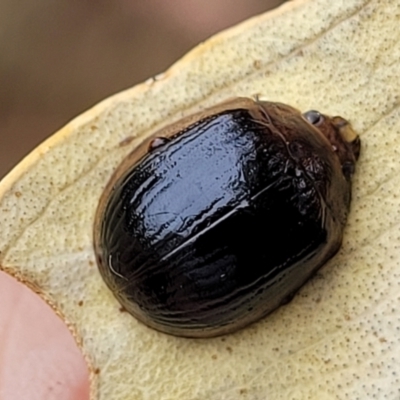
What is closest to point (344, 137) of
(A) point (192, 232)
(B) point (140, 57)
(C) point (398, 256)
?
(C) point (398, 256)

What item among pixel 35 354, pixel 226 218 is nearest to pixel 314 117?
pixel 226 218

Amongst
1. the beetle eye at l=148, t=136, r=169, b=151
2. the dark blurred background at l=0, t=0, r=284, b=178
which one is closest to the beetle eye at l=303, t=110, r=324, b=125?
the beetle eye at l=148, t=136, r=169, b=151

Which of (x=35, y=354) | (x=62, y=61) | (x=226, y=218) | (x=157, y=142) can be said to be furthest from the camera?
(x=62, y=61)

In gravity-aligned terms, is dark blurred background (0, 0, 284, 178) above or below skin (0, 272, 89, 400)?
above

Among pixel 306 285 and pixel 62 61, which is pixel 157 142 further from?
pixel 62 61

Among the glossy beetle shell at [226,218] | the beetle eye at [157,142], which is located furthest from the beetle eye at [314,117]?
the beetle eye at [157,142]

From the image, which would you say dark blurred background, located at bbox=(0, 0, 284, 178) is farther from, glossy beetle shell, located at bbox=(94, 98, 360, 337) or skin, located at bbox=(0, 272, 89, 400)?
Answer: glossy beetle shell, located at bbox=(94, 98, 360, 337)

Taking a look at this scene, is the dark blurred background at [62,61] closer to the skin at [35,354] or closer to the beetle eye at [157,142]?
the skin at [35,354]
